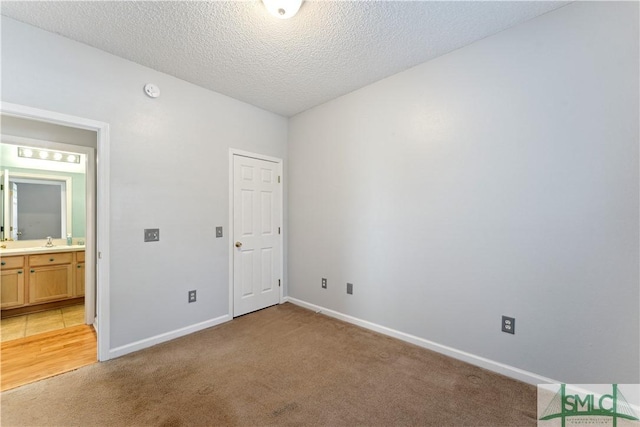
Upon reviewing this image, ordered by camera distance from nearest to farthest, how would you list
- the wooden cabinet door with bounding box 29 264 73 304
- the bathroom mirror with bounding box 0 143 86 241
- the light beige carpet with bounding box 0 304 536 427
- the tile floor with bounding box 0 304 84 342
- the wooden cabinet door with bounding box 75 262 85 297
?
the light beige carpet with bounding box 0 304 536 427
the tile floor with bounding box 0 304 84 342
the wooden cabinet door with bounding box 29 264 73 304
the bathroom mirror with bounding box 0 143 86 241
the wooden cabinet door with bounding box 75 262 85 297

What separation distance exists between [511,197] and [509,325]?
997 mm

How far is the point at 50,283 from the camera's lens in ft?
11.3

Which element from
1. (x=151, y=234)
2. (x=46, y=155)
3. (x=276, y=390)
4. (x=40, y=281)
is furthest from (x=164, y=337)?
(x=46, y=155)

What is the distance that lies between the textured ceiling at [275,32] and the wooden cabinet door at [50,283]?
302 cm

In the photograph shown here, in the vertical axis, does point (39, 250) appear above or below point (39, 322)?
above

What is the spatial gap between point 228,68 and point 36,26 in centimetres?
137

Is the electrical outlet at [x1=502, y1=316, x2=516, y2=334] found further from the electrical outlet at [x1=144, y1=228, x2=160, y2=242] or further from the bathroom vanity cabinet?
the bathroom vanity cabinet

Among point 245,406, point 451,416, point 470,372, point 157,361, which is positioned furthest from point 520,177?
point 157,361

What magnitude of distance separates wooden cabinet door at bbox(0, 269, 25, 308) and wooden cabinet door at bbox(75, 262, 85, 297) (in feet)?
1.66

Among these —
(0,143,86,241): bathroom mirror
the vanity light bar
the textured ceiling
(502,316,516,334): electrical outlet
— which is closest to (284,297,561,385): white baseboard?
(502,316,516,334): electrical outlet

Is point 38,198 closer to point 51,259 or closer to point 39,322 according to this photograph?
point 51,259

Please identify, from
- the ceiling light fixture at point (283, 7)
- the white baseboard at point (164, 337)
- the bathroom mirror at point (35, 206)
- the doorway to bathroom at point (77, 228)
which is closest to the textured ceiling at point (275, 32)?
the ceiling light fixture at point (283, 7)

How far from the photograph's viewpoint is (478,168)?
2162mm

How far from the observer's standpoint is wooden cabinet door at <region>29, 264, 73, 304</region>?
3338mm
